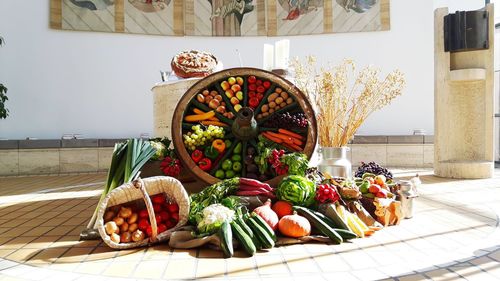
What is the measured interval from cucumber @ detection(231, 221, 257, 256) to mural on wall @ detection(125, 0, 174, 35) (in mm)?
5735

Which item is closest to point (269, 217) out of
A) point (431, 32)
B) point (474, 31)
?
point (474, 31)

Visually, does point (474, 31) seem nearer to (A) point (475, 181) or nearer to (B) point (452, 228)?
(A) point (475, 181)

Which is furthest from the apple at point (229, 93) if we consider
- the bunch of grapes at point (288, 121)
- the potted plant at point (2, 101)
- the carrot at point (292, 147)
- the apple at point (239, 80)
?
the potted plant at point (2, 101)

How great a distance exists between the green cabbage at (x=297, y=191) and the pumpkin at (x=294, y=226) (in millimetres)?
206

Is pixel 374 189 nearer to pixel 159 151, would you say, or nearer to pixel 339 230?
pixel 339 230

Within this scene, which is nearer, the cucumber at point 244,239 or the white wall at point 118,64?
the cucumber at point 244,239

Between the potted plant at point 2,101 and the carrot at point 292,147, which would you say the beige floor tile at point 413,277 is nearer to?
the carrot at point 292,147

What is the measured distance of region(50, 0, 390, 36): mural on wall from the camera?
7188 mm

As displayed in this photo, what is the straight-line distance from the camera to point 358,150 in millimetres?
7035

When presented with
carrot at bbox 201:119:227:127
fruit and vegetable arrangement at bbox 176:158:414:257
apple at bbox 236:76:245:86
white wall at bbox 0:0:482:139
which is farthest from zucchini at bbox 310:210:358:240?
white wall at bbox 0:0:482:139

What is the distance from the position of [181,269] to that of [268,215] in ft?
2.48

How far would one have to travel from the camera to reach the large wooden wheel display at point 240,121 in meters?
3.41

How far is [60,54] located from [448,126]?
6.64 metres

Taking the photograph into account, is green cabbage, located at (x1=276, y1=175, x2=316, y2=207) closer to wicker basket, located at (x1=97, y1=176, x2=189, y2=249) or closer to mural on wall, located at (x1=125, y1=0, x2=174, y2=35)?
wicker basket, located at (x1=97, y1=176, x2=189, y2=249)
